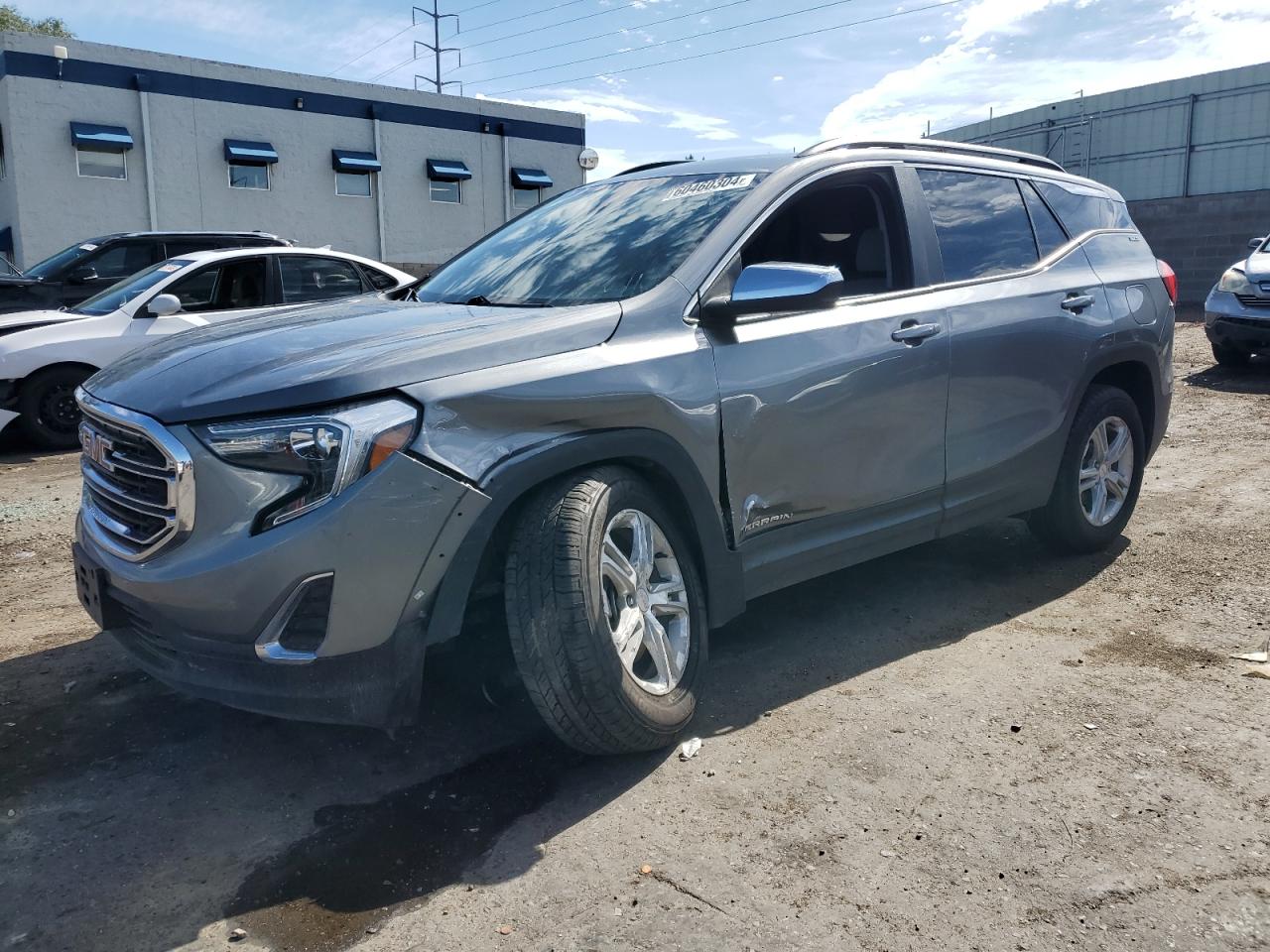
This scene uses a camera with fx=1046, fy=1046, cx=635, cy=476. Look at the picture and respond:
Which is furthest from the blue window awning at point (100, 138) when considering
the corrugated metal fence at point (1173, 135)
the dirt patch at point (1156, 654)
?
the dirt patch at point (1156, 654)

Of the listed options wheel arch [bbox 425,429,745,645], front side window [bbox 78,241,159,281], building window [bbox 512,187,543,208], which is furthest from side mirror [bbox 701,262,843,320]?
building window [bbox 512,187,543,208]

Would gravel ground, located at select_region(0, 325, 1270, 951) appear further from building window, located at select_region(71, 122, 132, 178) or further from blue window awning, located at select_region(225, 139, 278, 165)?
blue window awning, located at select_region(225, 139, 278, 165)

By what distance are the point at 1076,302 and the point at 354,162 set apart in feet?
79.2

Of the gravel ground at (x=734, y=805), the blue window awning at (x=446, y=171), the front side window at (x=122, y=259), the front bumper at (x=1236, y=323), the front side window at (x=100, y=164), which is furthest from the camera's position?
the blue window awning at (x=446, y=171)

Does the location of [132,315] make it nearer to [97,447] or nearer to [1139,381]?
[97,447]

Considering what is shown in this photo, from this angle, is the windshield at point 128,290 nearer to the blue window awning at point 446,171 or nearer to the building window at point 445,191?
the blue window awning at point 446,171

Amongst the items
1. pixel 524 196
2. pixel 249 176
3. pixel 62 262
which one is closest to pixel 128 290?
pixel 62 262

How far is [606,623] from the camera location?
2.93 meters

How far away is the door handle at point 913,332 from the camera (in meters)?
3.93

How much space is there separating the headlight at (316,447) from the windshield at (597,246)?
1.03m

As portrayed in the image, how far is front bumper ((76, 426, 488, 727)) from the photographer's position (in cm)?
262

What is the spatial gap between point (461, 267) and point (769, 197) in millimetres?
1362

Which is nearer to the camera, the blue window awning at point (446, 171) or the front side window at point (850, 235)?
the front side window at point (850, 235)

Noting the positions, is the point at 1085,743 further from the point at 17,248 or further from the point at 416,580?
the point at 17,248
